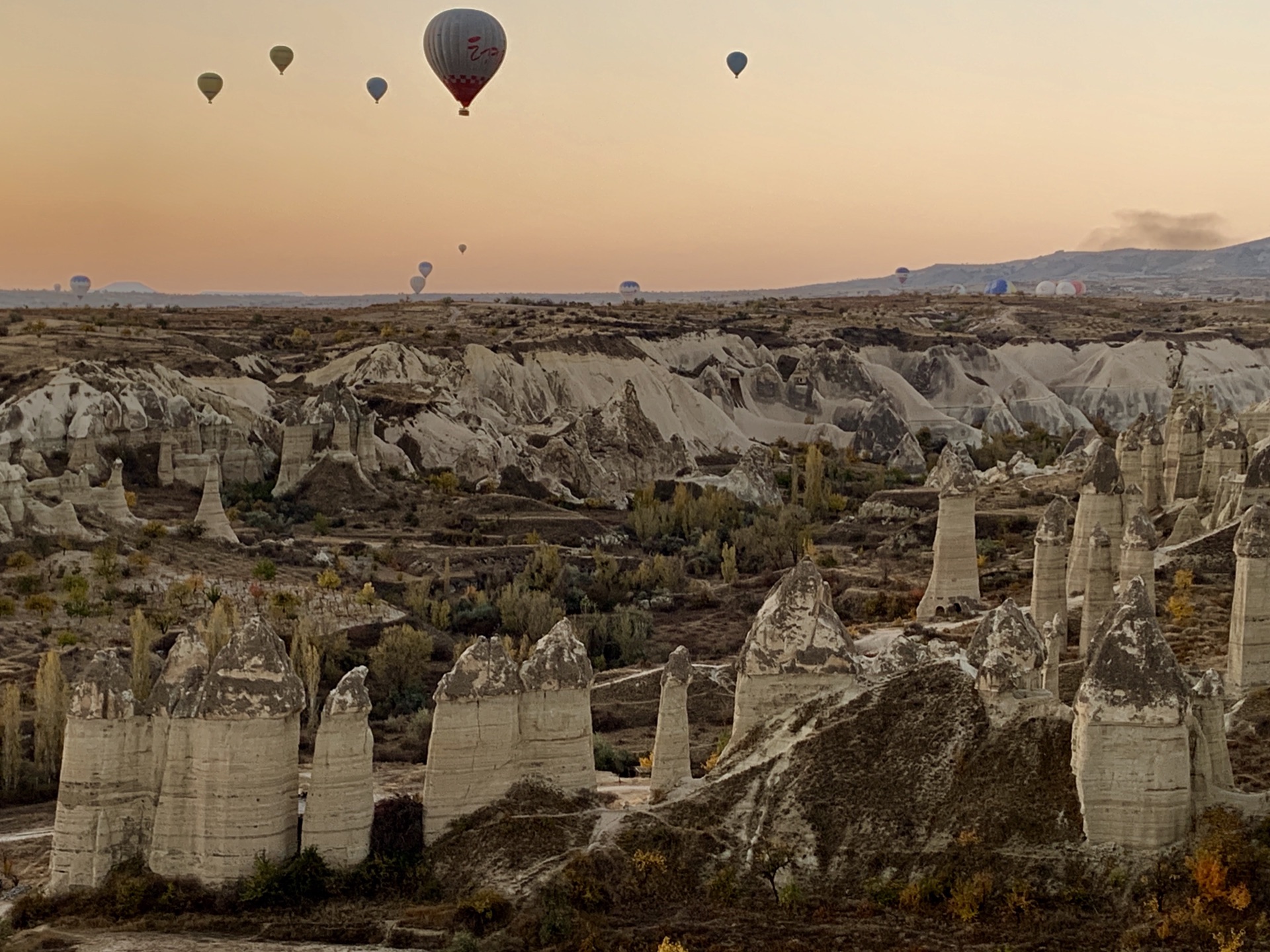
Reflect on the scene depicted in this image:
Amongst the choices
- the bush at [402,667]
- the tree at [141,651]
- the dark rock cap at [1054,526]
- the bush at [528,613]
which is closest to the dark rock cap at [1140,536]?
the dark rock cap at [1054,526]

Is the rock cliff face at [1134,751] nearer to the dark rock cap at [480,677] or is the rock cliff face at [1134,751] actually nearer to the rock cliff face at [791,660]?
the rock cliff face at [791,660]

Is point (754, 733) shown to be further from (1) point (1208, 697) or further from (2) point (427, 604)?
(2) point (427, 604)

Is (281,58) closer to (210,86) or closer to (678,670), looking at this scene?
(210,86)

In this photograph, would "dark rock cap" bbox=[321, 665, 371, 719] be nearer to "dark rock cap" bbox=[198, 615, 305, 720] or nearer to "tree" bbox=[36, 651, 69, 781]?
"dark rock cap" bbox=[198, 615, 305, 720]

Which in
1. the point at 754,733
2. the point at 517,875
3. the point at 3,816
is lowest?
the point at 3,816

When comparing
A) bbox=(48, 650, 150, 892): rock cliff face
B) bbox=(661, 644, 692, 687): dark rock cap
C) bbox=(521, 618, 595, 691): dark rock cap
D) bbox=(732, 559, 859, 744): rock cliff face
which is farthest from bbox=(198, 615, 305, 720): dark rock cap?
bbox=(732, 559, 859, 744): rock cliff face

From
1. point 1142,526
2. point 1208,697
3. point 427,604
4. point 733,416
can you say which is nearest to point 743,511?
point 427,604
